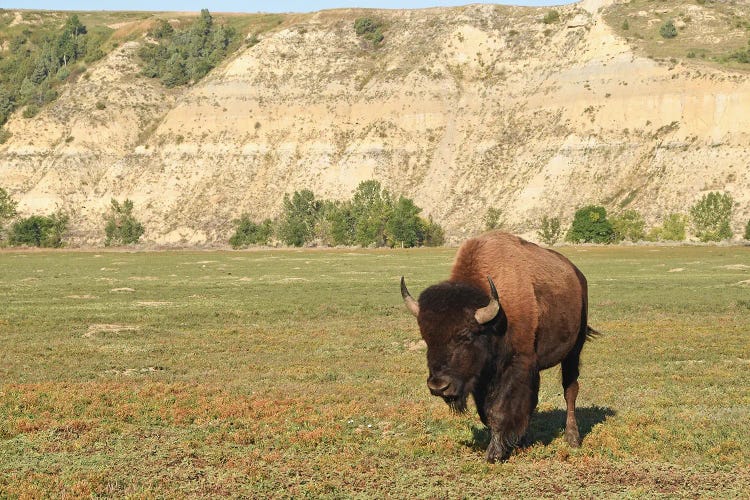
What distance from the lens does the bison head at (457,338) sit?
Answer: 35.8ft

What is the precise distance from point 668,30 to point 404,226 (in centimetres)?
6091

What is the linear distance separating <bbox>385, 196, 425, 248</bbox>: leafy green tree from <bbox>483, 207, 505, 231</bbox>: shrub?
982 centimetres

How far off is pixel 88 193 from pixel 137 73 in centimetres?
3825

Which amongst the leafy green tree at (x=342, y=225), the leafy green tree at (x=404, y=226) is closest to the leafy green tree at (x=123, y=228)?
the leafy green tree at (x=342, y=225)

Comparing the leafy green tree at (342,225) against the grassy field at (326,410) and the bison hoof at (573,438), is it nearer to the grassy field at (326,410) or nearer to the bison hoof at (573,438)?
the grassy field at (326,410)

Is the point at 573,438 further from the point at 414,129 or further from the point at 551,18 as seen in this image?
the point at 551,18

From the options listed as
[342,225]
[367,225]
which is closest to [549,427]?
[367,225]

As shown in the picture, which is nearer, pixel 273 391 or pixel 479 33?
pixel 273 391

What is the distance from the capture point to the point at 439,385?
422 inches

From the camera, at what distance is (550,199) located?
434 feet

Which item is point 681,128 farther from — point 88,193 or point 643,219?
point 88,193

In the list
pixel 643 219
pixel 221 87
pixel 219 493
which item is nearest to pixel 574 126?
pixel 643 219

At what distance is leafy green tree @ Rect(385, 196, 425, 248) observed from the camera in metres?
130

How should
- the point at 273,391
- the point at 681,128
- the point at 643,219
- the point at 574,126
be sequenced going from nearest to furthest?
the point at 273,391, the point at 643,219, the point at 681,128, the point at 574,126
